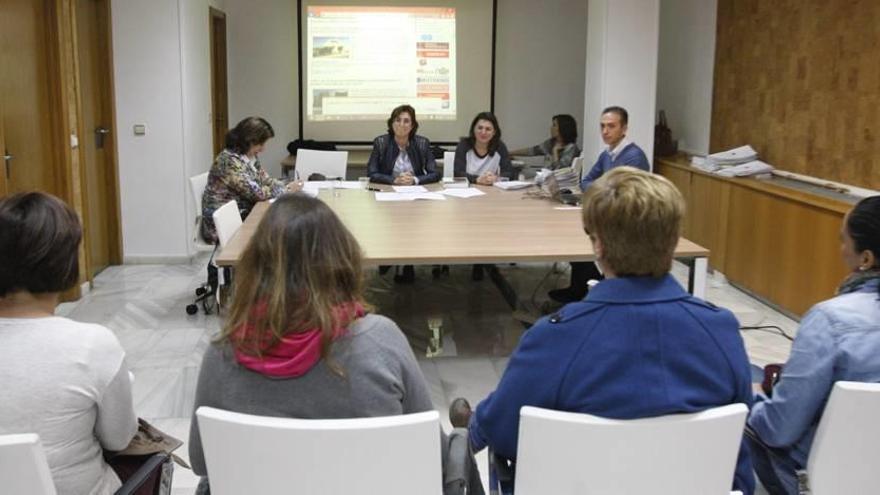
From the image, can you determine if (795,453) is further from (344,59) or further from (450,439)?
(344,59)

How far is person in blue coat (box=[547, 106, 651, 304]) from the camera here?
496 cm

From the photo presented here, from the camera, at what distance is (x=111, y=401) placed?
1.70 m

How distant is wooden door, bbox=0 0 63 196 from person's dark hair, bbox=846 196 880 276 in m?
4.05

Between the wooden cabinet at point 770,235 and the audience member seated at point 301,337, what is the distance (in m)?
3.52

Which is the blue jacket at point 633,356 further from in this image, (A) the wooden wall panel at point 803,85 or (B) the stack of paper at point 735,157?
(B) the stack of paper at point 735,157

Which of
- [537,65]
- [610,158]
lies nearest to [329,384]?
[610,158]

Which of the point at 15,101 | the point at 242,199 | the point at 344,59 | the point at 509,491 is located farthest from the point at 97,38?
the point at 509,491

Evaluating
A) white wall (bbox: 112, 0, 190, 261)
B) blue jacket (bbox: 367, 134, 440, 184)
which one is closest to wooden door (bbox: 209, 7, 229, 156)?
white wall (bbox: 112, 0, 190, 261)

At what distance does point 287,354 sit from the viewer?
1.58 meters

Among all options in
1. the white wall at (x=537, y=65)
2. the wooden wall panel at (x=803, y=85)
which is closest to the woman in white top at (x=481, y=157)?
the wooden wall panel at (x=803, y=85)

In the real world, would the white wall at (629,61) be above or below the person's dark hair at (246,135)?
above

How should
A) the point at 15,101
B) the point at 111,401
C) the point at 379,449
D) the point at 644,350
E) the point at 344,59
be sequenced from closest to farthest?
the point at 379,449 → the point at 644,350 → the point at 111,401 → the point at 15,101 → the point at 344,59

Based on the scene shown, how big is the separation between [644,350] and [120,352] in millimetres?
1054

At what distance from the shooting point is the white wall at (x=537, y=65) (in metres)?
8.75
